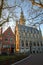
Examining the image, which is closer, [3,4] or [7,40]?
[3,4]

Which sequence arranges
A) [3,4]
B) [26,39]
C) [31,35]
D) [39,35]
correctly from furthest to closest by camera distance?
1. [39,35]
2. [31,35]
3. [26,39]
4. [3,4]

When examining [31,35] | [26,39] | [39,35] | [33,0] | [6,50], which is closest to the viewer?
[33,0]

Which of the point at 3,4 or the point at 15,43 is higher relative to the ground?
the point at 3,4

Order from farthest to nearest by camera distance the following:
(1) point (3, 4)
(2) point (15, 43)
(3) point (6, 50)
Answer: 1. (2) point (15, 43)
2. (3) point (6, 50)
3. (1) point (3, 4)

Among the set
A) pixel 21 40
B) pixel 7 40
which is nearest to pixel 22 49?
pixel 21 40

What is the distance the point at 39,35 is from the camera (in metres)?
77.2

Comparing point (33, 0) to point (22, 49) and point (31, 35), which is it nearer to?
point (22, 49)

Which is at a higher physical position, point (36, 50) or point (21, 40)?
point (21, 40)

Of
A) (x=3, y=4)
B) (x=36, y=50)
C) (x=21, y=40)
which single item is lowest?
(x=36, y=50)

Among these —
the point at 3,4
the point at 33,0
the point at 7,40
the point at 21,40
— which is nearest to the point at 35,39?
the point at 21,40

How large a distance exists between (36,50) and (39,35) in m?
8.62

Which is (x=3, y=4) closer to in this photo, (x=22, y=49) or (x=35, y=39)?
(x=22, y=49)

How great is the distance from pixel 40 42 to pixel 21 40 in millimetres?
14566

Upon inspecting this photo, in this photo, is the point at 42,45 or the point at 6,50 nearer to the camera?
the point at 6,50
